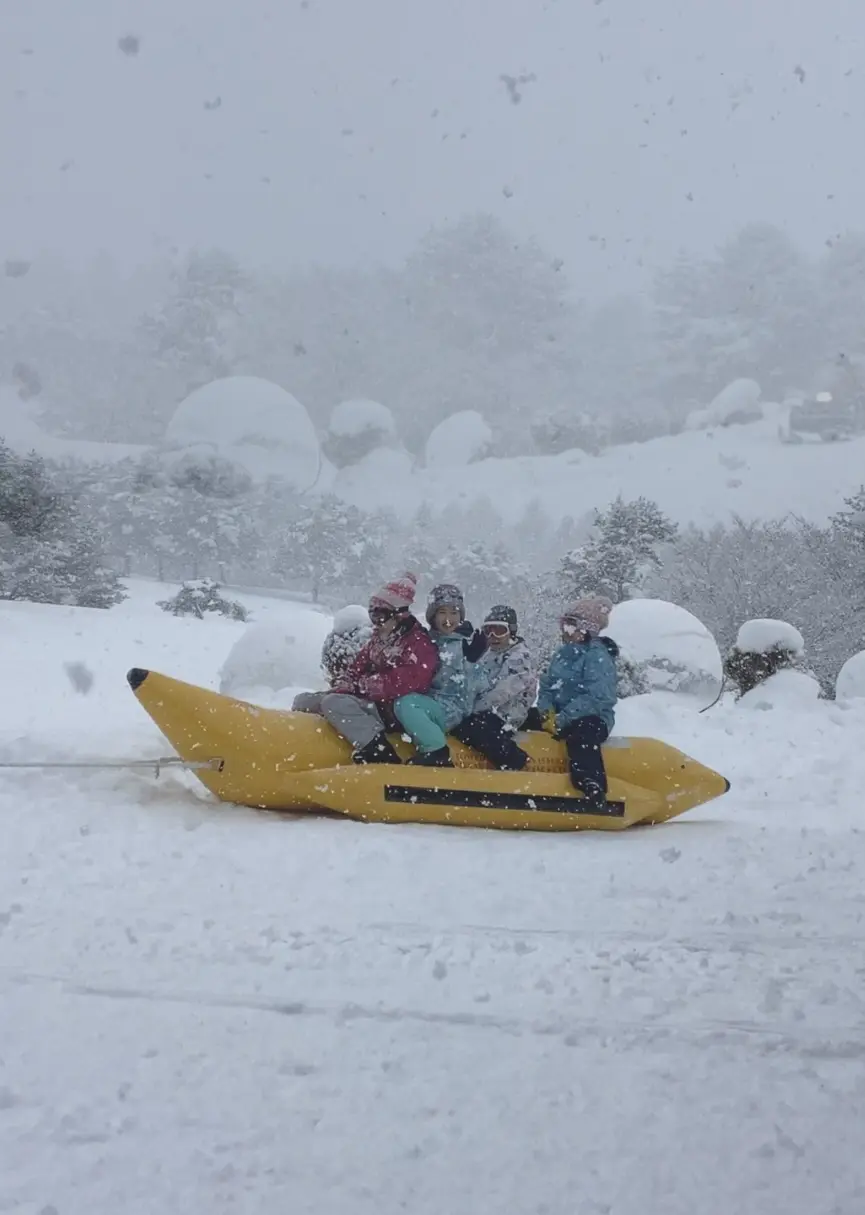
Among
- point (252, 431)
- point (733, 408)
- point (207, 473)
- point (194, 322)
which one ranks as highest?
point (194, 322)

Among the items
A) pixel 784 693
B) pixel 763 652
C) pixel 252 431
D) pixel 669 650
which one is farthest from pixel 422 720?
pixel 252 431

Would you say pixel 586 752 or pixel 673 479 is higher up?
pixel 673 479

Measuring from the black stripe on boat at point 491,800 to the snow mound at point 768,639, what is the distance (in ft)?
19.7

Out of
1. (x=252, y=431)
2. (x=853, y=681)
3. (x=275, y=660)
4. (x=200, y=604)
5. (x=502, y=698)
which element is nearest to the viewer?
(x=502, y=698)

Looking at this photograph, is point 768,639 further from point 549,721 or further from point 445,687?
point 445,687

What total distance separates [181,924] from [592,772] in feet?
8.17

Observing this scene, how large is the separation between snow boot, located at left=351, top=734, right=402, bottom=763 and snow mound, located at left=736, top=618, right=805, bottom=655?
257 inches

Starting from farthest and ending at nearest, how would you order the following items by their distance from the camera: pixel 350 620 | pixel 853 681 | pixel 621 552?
1. pixel 621 552
2. pixel 853 681
3. pixel 350 620

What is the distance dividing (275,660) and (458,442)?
25.9m

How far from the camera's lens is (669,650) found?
35.1ft

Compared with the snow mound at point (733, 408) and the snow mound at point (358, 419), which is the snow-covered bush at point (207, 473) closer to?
the snow mound at point (358, 419)

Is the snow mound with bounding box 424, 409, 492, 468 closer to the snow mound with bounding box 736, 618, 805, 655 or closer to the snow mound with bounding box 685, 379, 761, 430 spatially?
the snow mound with bounding box 685, 379, 761, 430

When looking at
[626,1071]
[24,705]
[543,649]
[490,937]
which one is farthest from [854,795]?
[543,649]

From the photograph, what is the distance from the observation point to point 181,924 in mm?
3160
